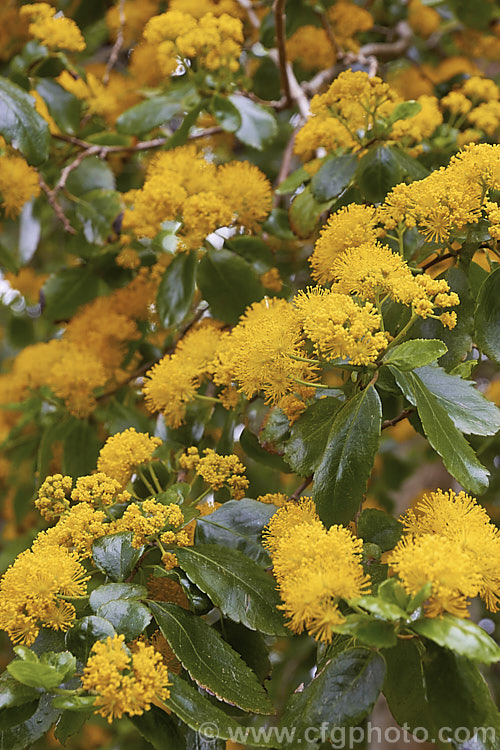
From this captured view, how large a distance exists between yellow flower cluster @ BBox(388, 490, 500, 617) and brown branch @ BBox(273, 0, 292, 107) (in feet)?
3.54

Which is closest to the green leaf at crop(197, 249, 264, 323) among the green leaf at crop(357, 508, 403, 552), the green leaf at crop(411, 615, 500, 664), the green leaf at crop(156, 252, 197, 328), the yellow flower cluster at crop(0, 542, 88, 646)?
the green leaf at crop(156, 252, 197, 328)

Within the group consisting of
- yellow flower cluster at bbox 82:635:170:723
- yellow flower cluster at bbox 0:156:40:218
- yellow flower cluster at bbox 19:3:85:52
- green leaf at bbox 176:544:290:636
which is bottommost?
green leaf at bbox 176:544:290:636

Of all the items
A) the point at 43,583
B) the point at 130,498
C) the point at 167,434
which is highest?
the point at 43,583

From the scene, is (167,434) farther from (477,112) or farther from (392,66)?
(392,66)

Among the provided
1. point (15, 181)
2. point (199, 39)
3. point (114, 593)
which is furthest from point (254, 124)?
point (114, 593)

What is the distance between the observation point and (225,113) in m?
1.42

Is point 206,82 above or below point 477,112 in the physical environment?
above

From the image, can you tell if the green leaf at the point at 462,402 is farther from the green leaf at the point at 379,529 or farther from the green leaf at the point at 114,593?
the green leaf at the point at 114,593

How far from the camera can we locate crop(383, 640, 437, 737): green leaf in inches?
30.7

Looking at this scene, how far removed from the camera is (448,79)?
181 centimetres

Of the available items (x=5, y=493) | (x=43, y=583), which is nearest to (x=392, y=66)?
(x=5, y=493)

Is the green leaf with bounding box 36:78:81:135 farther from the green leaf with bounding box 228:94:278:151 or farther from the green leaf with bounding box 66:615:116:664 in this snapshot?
the green leaf with bounding box 66:615:116:664

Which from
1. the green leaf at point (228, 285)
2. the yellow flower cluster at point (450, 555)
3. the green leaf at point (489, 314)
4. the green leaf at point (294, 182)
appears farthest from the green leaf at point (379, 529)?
the green leaf at point (294, 182)

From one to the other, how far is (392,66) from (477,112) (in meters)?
0.90
